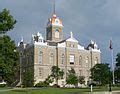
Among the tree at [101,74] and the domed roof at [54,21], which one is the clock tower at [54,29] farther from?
the tree at [101,74]

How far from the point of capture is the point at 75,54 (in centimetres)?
10781

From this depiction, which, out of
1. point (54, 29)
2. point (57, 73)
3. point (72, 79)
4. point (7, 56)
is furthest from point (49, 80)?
point (7, 56)

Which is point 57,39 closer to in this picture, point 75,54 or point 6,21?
point 75,54

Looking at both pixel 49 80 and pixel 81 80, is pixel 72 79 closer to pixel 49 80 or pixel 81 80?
pixel 49 80

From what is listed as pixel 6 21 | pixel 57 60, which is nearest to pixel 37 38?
pixel 57 60

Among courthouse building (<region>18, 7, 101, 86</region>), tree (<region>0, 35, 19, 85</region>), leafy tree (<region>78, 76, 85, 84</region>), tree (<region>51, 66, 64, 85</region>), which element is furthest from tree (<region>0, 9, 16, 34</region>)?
leafy tree (<region>78, 76, 85, 84</region>)

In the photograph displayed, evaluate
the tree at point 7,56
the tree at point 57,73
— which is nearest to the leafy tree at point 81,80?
the tree at point 57,73

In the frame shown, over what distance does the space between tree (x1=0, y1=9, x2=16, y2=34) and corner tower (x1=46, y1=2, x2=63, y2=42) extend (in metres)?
68.8

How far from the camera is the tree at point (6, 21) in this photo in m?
44.1

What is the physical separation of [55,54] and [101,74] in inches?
804

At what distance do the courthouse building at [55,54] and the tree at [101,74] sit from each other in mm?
13235

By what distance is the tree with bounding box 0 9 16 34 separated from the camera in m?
44.1

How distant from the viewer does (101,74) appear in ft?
296

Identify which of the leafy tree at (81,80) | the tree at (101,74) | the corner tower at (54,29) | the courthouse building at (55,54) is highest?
the corner tower at (54,29)
